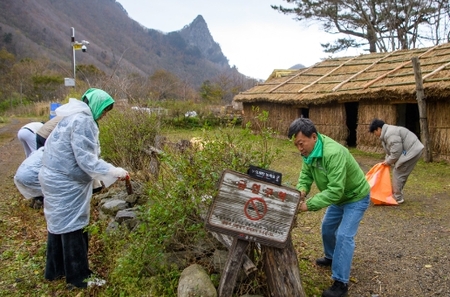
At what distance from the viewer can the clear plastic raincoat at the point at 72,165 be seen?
341 centimetres

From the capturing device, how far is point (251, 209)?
262 cm

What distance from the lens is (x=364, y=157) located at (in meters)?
11.6

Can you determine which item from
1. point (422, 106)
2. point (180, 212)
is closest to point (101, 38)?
point (422, 106)

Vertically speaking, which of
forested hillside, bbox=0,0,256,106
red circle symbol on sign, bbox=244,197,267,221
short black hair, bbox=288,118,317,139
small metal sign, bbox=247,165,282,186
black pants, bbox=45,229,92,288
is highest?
forested hillside, bbox=0,0,256,106

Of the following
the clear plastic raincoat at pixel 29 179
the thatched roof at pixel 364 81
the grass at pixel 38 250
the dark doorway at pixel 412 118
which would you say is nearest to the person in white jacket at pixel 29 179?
the clear plastic raincoat at pixel 29 179

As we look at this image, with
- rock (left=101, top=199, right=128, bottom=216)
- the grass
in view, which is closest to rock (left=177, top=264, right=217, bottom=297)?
the grass

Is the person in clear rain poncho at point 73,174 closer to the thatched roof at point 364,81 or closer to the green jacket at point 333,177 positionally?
the green jacket at point 333,177

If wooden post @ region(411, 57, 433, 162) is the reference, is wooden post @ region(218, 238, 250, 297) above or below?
below

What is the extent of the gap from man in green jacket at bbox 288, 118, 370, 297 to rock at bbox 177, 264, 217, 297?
2.95 feet

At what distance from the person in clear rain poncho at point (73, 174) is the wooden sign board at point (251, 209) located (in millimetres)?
1278

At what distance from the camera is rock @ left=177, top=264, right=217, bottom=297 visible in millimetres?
2873

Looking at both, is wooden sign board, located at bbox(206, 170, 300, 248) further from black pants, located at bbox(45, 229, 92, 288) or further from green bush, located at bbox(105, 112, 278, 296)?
black pants, located at bbox(45, 229, 92, 288)

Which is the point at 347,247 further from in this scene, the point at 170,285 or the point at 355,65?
the point at 355,65

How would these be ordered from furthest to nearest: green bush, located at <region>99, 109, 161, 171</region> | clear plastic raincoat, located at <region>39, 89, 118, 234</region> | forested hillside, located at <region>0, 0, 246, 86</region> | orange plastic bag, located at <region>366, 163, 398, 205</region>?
1. forested hillside, located at <region>0, 0, 246, 86</region>
2. green bush, located at <region>99, 109, 161, 171</region>
3. orange plastic bag, located at <region>366, 163, 398, 205</region>
4. clear plastic raincoat, located at <region>39, 89, 118, 234</region>
